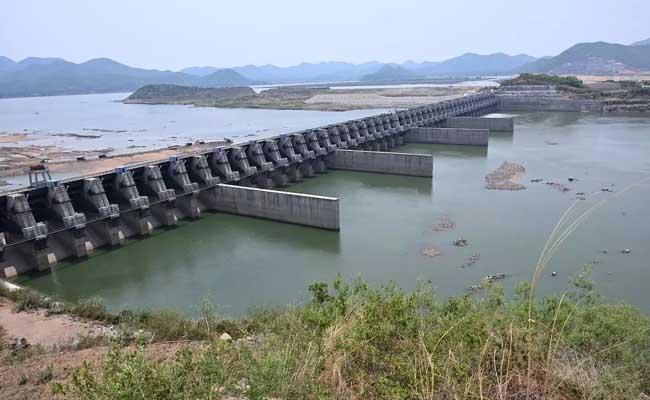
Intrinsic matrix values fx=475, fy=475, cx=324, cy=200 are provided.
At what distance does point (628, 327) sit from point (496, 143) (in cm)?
3853

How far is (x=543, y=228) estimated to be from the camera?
20031mm

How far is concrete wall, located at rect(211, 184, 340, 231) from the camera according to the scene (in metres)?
20.8

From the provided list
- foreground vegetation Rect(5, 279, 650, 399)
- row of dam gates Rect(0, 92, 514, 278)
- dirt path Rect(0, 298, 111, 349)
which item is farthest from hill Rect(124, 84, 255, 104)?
foreground vegetation Rect(5, 279, 650, 399)

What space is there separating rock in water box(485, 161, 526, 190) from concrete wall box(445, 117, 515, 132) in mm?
16468

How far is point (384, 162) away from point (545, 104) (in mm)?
47501

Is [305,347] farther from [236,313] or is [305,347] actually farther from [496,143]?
[496,143]

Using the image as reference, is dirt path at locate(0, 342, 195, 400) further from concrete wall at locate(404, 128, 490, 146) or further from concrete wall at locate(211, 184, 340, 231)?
concrete wall at locate(404, 128, 490, 146)

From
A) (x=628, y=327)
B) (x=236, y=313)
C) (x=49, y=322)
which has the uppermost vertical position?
(x=628, y=327)

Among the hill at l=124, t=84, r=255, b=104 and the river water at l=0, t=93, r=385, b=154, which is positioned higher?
the hill at l=124, t=84, r=255, b=104

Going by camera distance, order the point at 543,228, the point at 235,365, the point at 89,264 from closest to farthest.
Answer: the point at 235,365 → the point at 89,264 → the point at 543,228

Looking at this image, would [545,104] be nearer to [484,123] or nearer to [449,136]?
[484,123]

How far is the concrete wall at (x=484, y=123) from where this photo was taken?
158ft

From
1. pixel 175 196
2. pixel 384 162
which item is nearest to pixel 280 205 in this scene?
pixel 175 196

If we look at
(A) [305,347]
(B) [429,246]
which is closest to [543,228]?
(B) [429,246]
